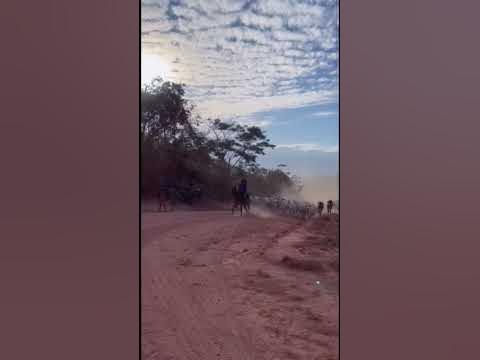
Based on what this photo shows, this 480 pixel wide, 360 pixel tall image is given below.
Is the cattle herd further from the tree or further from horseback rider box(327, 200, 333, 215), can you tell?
the tree

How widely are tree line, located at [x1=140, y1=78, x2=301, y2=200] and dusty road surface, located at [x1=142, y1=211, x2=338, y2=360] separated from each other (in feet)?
0.55

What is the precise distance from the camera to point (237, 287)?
1.79 meters

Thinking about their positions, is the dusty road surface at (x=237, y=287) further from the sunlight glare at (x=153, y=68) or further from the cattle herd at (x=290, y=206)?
the sunlight glare at (x=153, y=68)

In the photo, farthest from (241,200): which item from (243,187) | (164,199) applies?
(164,199)

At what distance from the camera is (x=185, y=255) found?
177 cm

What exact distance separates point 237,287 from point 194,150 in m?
0.76

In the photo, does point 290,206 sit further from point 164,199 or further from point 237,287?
point 164,199
